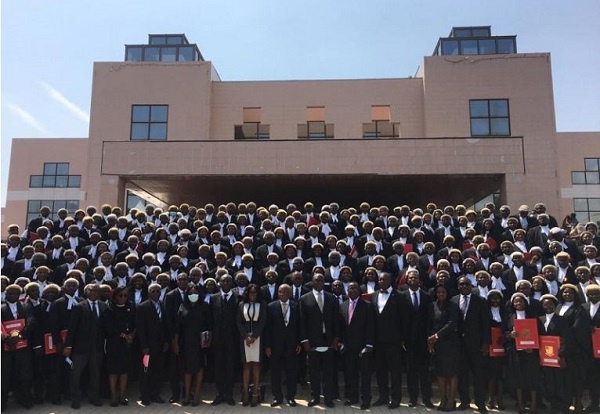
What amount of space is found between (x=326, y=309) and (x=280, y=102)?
1698 cm

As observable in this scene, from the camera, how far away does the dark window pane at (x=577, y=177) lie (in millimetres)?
35062

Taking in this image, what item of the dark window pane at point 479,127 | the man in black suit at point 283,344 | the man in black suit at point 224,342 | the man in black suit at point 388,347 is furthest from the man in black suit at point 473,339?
the dark window pane at point 479,127

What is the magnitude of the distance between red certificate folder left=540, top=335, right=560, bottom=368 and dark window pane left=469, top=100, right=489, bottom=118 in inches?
646

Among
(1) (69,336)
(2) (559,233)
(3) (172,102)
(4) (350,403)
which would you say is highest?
(3) (172,102)

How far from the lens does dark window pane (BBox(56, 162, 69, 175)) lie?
39969mm

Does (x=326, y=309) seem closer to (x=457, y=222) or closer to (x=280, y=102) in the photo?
(x=457, y=222)

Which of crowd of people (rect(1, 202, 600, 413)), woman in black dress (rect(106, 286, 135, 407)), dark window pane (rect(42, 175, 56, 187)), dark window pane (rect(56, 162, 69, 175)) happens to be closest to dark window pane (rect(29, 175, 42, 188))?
dark window pane (rect(42, 175, 56, 187))

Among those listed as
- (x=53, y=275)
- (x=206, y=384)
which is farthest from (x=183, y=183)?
(x=206, y=384)

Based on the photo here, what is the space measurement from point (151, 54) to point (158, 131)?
4.84 m

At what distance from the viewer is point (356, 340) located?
8617mm

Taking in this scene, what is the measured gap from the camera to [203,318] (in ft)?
28.9

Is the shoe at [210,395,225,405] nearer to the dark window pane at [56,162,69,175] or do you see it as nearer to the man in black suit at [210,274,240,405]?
the man in black suit at [210,274,240,405]

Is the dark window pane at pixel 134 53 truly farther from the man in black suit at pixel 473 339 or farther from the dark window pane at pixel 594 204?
the dark window pane at pixel 594 204

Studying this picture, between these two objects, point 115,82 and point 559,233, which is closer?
point 559,233
